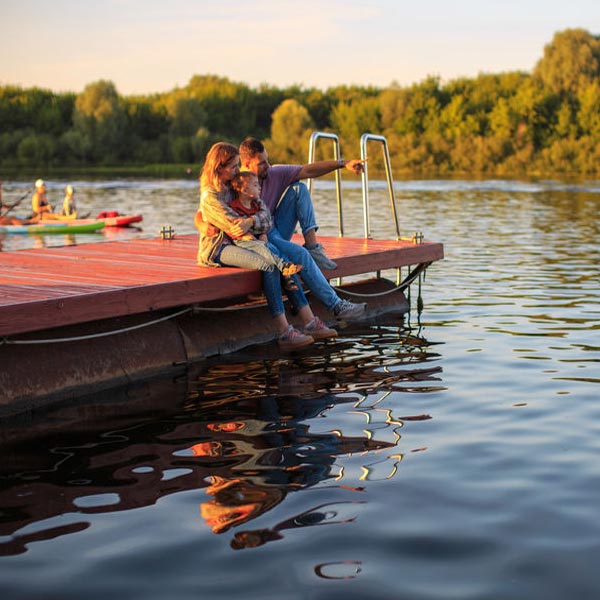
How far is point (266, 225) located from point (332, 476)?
3439mm

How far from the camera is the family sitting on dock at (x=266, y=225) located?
7.99 metres

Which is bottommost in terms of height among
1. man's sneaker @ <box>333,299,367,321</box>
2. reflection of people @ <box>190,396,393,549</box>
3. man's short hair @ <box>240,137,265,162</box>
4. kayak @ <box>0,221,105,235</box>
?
reflection of people @ <box>190,396,393,549</box>

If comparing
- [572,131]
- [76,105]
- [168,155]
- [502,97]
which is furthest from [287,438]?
[76,105]

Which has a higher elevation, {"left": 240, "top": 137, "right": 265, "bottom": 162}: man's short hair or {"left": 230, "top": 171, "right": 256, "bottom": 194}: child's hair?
{"left": 240, "top": 137, "right": 265, "bottom": 162}: man's short hair

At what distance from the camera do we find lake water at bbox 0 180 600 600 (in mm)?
3955

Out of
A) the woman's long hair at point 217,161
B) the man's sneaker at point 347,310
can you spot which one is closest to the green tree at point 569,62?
the man's sneaker at point 347,310

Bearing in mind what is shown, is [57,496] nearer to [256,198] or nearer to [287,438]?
[287,438]

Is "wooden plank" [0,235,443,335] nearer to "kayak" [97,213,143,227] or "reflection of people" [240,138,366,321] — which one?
"reflection of people" [240,138,366,321]

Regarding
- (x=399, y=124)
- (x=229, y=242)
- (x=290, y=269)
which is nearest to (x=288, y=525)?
(x=290, y=269)

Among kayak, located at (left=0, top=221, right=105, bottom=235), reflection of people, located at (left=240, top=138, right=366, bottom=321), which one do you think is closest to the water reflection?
reflection of people, located at (left=240, top=138, right=366, bottom=321)

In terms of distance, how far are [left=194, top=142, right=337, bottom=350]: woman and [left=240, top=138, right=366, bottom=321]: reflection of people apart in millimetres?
209

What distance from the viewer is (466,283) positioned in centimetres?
1329

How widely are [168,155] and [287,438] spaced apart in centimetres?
7624

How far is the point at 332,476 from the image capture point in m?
5.15
